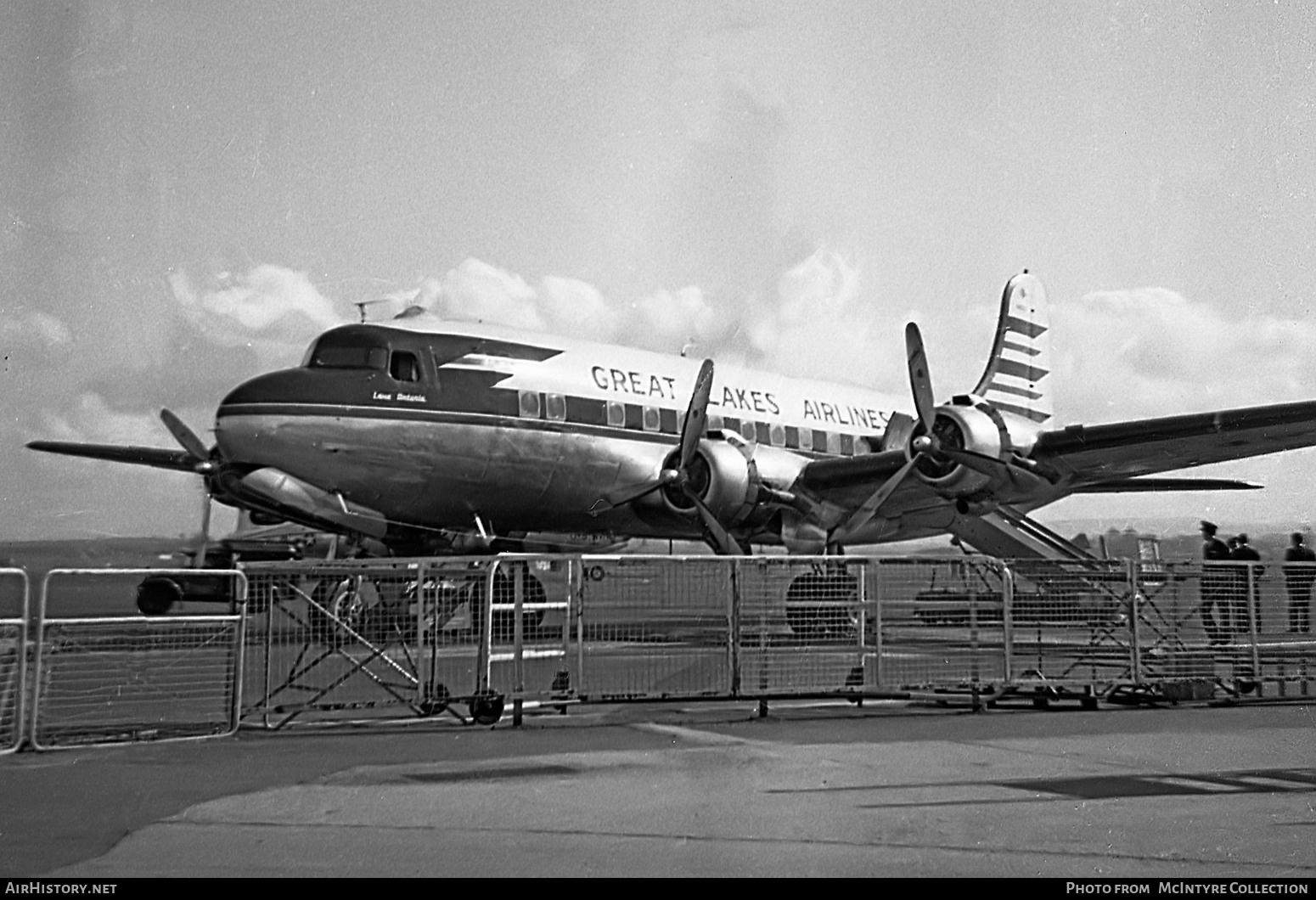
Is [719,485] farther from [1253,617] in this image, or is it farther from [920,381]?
[1253,617]

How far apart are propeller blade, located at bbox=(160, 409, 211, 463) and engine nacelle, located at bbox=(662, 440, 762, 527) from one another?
18.3 feet

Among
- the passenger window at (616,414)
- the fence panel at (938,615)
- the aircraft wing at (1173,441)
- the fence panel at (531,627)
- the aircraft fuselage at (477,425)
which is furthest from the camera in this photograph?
the passenger window at (616,414)

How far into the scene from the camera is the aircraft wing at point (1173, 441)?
1466 centimetres

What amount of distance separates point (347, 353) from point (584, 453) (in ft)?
10.6

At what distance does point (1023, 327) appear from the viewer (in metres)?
22.1

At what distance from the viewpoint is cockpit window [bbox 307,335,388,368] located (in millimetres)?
14930

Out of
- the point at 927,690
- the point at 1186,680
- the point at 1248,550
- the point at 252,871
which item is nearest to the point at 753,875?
the point at 252,871

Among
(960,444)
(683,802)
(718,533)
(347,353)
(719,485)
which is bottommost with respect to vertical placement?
(683,802)

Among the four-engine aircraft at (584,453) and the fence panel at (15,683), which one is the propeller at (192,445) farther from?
the fence panel at (15,683)

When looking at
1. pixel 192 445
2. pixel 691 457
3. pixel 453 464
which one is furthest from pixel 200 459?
pixel 691 457

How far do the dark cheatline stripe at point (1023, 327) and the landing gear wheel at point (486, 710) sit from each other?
15344 mm

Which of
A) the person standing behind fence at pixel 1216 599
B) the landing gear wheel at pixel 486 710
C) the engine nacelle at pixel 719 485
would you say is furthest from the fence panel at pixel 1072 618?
the engine nacelle at pixel 719 485

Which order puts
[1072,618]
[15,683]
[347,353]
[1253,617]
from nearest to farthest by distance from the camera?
[15,683] → [1072,618] → [1253,617] → [347,353]

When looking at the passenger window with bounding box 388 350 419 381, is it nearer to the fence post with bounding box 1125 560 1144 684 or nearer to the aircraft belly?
the aircraft belly
